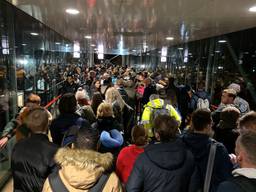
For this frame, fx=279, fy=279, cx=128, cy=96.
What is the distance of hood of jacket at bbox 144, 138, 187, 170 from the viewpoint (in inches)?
81.3

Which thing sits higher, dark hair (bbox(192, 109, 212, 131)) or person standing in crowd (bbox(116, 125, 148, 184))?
dark hair (bbox(192, 109, 212, 131))

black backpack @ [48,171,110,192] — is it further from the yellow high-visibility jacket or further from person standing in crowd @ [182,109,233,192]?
the yellow high-visibility jacket

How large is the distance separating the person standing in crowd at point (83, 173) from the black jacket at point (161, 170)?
336mm

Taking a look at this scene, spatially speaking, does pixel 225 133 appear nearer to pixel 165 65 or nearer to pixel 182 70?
pixel 182 70

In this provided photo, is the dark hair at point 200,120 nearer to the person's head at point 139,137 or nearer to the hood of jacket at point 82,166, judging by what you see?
the person's head at point 139,137

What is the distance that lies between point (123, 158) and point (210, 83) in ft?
23.7

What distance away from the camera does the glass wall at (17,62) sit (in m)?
4.42

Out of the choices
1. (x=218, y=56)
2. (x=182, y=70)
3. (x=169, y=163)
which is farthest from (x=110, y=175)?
(x=182, y=70)

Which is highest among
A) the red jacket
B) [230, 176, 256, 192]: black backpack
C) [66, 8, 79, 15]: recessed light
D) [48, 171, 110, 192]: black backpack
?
[66, 8, 79, 15]: recessed light

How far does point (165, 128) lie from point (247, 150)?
0.76 metres

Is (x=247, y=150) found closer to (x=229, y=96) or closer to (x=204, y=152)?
(x=204, y=152)

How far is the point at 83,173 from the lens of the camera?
5.51 feet

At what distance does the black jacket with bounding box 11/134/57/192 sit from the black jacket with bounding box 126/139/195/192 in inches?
27.0

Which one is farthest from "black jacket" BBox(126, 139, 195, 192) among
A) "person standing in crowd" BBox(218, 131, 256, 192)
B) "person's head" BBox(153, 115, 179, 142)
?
"person standing in crowd" BBox(218, 131, 256, 192)
